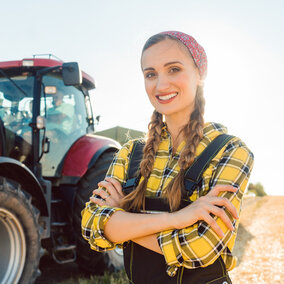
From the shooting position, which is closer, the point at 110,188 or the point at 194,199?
the point at 194,199

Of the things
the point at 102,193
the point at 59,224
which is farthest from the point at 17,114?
the point at 102,193

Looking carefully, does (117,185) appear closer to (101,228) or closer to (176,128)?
(101,228)

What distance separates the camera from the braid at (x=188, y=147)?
1.48 metres

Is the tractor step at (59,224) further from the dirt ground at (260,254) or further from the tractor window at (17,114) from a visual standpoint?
the dirt ground at (260,254)

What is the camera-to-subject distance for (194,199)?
5.02 ft

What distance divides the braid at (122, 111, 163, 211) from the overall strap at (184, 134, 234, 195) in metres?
0.21

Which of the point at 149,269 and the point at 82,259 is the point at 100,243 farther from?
the point at 82,259

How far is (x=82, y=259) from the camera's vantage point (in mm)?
4203

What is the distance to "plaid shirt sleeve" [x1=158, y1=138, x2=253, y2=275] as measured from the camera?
1.39 meters

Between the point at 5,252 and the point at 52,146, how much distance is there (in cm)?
138

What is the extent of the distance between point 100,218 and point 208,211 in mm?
462

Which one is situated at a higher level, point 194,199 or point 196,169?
point 196,169

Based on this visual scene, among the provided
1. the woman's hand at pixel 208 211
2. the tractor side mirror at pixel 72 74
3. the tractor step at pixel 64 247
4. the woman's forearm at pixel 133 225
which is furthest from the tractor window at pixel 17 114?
the woman's hand at pixel 208 211

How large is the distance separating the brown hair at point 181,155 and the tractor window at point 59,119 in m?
2.56
